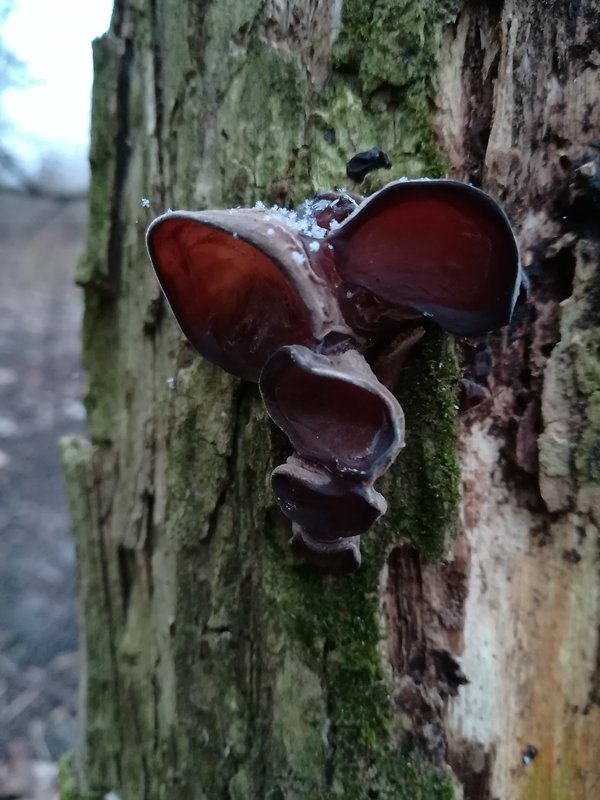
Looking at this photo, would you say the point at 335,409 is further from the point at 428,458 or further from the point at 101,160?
the point at 101,160

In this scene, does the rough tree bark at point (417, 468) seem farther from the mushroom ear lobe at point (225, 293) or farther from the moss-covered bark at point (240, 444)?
the mushroom ear lobe at point (225, 293)

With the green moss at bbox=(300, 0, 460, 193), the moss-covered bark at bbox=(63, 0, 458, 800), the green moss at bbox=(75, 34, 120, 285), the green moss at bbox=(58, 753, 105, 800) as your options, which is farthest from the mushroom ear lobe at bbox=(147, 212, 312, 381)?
the green moss at bbox=(58, 753, 105, 800)

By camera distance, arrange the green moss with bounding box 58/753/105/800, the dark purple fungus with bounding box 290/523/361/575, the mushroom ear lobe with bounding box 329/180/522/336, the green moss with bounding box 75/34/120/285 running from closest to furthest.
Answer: the mushroom ear lobe with bounding box 329/180/522/336 → the dark purple fungus with bounding box 290/523/361/575 → the green moss with bounding box 75/34/120/285 → the green moss with bounding box 58/753/105/800

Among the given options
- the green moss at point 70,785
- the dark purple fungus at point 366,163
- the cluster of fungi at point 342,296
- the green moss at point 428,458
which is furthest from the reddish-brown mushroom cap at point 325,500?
the green moss at point 70,785

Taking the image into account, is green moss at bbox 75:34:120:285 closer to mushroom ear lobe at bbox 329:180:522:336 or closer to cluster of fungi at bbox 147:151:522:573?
cluster of fungi at bbox 147:151:522:573

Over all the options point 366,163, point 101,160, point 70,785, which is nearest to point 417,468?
point 366,163

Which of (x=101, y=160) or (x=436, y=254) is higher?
(x=101, y=160)
